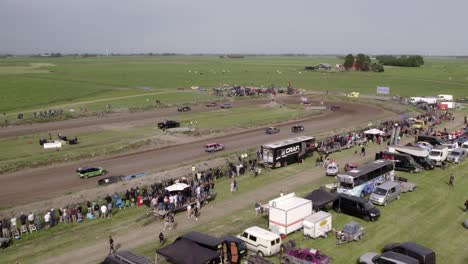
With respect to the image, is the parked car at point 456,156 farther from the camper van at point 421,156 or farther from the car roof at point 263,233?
the car roof at point 263,233

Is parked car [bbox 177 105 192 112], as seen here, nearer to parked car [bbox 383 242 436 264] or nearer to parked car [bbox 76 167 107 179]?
parked car [bbox 76 167 107 179]

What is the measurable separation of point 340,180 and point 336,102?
70.0 m

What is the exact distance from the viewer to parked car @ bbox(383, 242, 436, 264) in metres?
22.2

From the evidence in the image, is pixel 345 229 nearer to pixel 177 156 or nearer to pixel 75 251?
pixel 75 251

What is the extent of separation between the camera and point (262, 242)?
24.6 m

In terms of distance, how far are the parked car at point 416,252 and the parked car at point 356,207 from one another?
18.8 ft

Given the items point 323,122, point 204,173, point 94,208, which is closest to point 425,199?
point 204,173

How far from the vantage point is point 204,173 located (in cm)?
4156

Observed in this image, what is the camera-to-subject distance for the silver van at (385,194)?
3247cm

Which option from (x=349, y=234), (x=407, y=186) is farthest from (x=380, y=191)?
(x=349, y=234)

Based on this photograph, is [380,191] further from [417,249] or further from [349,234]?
[417,249]

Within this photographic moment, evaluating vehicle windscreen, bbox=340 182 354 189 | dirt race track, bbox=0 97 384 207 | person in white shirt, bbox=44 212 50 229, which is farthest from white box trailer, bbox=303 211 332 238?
dirt race track, bbox=0 97 384 207

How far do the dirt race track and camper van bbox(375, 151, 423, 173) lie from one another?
63.0 ft

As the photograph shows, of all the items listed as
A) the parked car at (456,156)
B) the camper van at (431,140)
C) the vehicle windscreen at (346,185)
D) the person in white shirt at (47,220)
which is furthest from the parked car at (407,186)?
the person in white shirt at (47,220)
